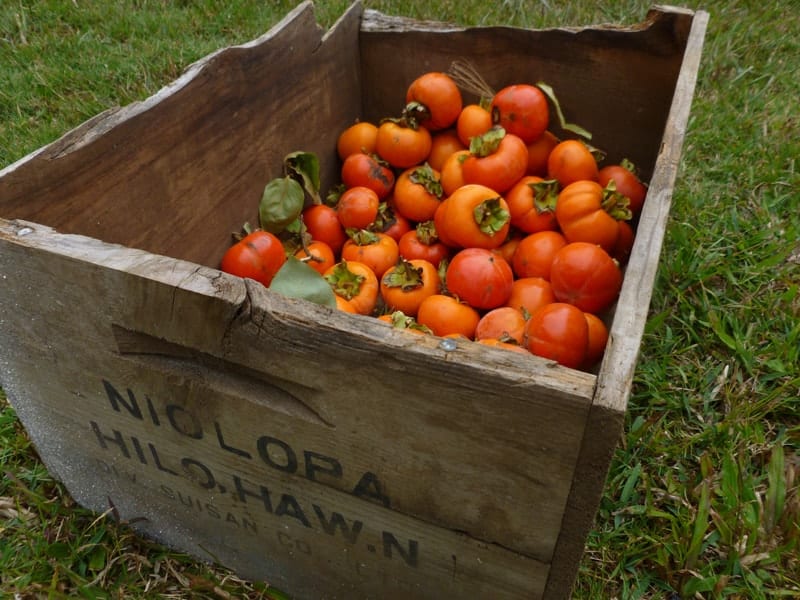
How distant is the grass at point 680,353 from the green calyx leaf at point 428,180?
643 millimetres

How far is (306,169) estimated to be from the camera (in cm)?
178

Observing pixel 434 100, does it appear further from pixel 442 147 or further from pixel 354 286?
pixel 354 286

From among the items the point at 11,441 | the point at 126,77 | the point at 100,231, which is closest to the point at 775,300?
the point at 100,231

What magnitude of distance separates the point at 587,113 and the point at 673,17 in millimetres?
299

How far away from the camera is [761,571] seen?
4.46 feet

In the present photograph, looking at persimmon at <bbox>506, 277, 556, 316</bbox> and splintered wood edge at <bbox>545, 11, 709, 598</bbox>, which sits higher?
splintered wood edge at <bbox>545, 11, 709, 598</bbox>

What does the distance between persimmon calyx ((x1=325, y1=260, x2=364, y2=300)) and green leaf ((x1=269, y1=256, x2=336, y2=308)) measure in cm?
38

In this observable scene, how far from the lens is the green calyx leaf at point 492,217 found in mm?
1470

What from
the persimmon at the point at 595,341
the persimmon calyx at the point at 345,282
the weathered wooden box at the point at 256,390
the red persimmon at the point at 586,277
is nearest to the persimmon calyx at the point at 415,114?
the weathered wooden box at the point at 256,390

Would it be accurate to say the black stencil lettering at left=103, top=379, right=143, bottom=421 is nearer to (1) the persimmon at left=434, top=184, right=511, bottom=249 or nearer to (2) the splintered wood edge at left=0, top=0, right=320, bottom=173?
(2) the splintered wood edge at left=0, top=0, right=320, bottom=173

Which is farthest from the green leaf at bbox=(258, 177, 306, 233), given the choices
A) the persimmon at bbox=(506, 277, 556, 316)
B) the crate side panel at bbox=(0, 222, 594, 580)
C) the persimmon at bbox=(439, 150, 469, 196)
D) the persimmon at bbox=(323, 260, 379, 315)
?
the crate side panel at bbox=(0, 222, 594, 580)

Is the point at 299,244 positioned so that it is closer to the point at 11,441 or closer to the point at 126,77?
the point at 11,441

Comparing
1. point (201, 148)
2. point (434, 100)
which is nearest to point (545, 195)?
point (434, 100)

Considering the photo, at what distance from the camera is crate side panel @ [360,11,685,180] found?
169 cm
